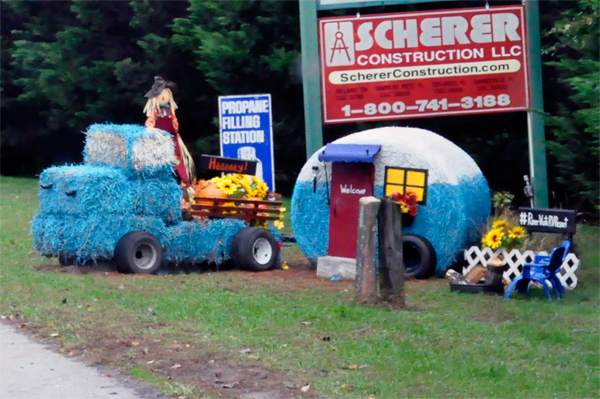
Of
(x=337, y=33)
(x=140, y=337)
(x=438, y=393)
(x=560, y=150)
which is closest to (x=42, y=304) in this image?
(x=140, y=337)

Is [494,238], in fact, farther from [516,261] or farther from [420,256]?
[420,256]

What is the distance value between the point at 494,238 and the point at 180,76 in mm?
17837

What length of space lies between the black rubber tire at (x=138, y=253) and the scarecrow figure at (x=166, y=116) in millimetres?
1495

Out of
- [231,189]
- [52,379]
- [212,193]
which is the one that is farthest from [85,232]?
[52,379]

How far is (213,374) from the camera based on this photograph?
665cm

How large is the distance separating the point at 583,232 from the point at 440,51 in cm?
382

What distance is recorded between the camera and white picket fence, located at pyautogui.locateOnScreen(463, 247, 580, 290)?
35.2 ft

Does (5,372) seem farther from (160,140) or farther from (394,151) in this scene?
(394,151)

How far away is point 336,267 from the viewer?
470 inches

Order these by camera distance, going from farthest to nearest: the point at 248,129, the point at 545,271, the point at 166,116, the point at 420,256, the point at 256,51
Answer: the point at 256,51 → the point at 248,129 → the point at 166,116 → the point at 420,256 → the point at 545,271

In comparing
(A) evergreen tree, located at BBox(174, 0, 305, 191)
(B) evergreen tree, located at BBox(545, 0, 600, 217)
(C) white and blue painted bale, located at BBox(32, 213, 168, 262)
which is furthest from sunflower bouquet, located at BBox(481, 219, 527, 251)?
(A) evergreen tree, located at BBox(174, 0, 305, 191)

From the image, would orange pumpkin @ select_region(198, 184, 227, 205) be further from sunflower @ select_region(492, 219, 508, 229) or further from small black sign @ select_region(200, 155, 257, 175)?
sunflower @ select_region(492, 219, 508, 229)

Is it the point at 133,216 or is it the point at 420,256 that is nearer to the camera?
the point at 133,216

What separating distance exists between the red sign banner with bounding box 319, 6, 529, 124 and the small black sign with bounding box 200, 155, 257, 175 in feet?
6.85
